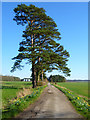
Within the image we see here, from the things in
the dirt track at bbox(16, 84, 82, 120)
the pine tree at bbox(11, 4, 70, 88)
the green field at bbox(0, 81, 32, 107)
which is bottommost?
the green field at bbox(0, 81, 32, 107)

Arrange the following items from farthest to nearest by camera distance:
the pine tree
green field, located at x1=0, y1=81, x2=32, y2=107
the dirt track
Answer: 1. the pine tree
2. green field, located at x1=0, y1=81, x2=32, y2=107
3. the dirt track

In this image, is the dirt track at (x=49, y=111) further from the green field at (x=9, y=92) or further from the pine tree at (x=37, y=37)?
the pine tree at (x=37, y=37)

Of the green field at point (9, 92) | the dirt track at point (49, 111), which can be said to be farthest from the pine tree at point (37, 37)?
the dirt track at point (49, 111)

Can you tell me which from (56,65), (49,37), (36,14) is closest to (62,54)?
(56,65)

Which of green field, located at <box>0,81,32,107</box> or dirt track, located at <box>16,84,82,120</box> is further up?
dirt track, located at <box>16,84,82,120</box>

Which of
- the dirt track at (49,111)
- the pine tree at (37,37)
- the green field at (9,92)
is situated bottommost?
the green field at (9,92)

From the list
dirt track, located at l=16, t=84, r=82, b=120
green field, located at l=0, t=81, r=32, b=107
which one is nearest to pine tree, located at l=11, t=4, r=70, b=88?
green field, located at l=0, t=81, r=32, b=107

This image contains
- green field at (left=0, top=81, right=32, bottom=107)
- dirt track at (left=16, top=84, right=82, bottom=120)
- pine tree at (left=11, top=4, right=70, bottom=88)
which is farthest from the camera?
pine tree at (left=11, top=4, right=70, bottom=88)

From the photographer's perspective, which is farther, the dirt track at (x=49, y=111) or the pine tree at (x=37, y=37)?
the pine tree at (x=37, y=37)

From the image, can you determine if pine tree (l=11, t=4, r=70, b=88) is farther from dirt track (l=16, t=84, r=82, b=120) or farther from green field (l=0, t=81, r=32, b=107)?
dirt track (l=16, t=84, r=82, b=120)

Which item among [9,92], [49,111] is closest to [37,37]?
[9,92]

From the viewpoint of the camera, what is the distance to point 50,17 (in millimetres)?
29797

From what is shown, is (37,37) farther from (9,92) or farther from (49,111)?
(49,111)

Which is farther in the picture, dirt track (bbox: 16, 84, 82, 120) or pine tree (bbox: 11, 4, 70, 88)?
pine tree (bbox: 11, 4, 70, 88)
